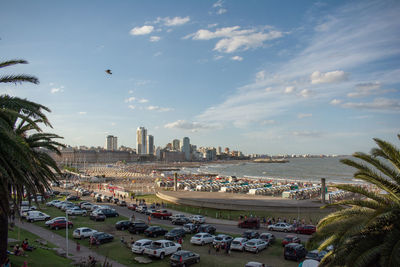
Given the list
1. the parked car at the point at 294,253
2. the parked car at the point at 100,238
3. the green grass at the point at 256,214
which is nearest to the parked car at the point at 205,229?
the parked car at the point at 100,238

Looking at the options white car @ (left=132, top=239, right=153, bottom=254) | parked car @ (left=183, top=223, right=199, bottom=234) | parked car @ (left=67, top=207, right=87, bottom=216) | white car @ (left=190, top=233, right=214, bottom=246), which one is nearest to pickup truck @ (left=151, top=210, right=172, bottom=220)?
parked car @ (left=183, top=223, right=199, bottom=234)

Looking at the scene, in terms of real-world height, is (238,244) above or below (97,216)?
below

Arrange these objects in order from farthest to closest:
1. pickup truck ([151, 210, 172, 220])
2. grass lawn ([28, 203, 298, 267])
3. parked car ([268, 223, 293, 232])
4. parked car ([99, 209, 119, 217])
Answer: pickup truck ([151, 210, 172, 220]) < parked car ([99, 209, 119, 217]) < parked car ([268, 223, 293, 232]) < grass lawn ([28, 203, 298, 267])

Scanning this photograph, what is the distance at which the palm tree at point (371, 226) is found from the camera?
6.59 meters

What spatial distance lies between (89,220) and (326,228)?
2577 centimetres

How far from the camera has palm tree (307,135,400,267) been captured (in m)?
6.59

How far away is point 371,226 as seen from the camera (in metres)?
7.35

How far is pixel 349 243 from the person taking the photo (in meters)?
7.58

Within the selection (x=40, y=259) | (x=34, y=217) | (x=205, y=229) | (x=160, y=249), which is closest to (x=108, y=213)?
(x=34, y=217)

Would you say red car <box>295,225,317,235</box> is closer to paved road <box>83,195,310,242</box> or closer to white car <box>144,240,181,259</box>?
paved road <box>83,195,310,242</box>

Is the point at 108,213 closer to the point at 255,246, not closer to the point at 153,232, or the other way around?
the point at 153,232

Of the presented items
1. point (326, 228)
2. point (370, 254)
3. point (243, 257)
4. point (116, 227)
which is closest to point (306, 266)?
point (243, 257)

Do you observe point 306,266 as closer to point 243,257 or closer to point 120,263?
point 243,257

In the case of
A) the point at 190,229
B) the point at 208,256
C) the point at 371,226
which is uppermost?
the point at 371,226
